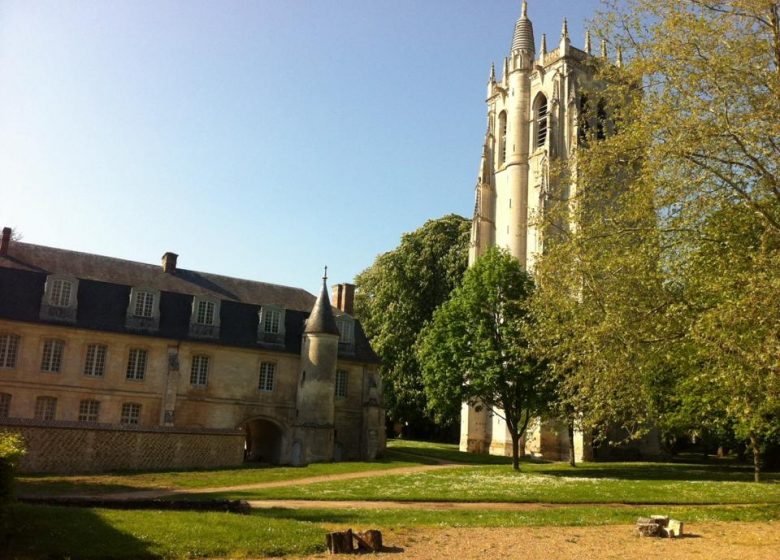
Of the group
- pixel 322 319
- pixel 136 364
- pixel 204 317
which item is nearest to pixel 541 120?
pixel 322 319

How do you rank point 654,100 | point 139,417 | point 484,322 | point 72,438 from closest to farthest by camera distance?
1. point 654,100
2. point 72,438
3. point 484,322
4. point 139,417

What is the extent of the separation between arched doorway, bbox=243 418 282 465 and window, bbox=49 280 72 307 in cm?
1025

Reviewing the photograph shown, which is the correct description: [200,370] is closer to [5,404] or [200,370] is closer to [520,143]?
[5,404]

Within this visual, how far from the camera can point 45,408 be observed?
1157 inches

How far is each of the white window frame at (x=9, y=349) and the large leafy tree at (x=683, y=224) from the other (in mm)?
23454

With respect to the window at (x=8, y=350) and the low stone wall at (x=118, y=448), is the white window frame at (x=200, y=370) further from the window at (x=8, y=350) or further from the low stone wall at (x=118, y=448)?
the window at (x=8, y=350)

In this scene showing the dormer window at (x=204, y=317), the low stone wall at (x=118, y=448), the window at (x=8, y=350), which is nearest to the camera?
the low stone wall at (x=118, y=448)

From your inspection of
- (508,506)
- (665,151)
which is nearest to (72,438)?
(508,506)

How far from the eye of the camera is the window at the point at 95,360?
99.8 feet

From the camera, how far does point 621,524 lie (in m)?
14.6

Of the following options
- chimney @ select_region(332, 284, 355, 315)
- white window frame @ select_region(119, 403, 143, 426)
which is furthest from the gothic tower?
white window frame @ select_region(119, 403, 143, 426)

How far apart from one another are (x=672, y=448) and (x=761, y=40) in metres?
44.7

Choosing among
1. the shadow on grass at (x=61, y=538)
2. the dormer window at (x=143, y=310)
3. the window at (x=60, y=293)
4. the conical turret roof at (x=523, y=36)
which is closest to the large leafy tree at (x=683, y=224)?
the shadow on grass at (x=61, y=538)

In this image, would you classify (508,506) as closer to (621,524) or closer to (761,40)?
(621,524)
